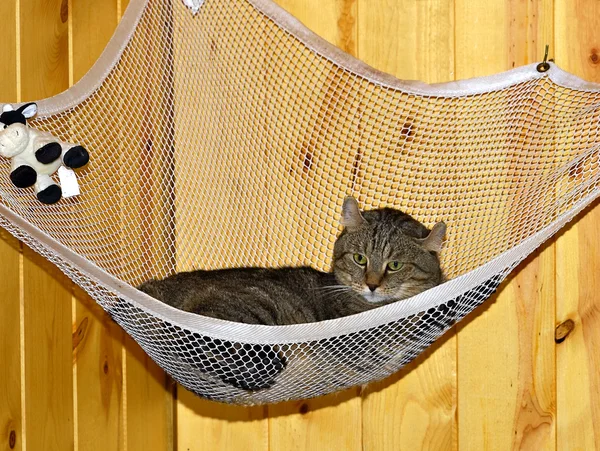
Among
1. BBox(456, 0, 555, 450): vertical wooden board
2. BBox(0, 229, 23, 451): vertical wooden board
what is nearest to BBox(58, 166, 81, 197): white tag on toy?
BBox(0, 229, 23, 451): vertical wooden board

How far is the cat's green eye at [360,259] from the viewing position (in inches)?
68.1

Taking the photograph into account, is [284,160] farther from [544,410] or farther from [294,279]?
[544,410]

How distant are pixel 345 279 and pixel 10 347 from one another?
2.18 ft

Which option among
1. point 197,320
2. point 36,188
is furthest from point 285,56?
point 197,320

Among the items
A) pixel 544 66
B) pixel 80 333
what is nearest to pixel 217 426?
pixel 80 333

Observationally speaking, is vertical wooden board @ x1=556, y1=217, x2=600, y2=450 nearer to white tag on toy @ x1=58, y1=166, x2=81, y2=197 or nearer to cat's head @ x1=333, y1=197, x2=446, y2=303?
cat's head @ x1=333, y1=197, x2=446, y2=303

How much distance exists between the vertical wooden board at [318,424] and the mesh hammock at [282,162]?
34cm

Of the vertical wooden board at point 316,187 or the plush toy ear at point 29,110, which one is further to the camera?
the vertical wooden board at point 316,187

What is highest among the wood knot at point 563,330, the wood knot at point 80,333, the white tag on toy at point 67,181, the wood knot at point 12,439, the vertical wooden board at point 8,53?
the vertical wooden board at point 8,53

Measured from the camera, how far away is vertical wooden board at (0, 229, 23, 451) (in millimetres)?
1415

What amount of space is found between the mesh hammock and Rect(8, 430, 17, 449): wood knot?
30 cm

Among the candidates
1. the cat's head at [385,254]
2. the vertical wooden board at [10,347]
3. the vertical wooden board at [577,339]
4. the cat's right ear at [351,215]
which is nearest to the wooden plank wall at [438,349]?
the vertical wooden board at [577,339]

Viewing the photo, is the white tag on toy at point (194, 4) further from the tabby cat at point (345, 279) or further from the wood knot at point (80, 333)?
the wood knot at point (80, 333)

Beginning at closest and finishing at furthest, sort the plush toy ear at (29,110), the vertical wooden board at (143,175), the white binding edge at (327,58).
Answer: the plush toy ear at (29,110), the white binding edge at (327,58), the vertical wooden board at (143,175)
